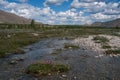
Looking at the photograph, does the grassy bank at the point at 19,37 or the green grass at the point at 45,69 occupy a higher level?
the green grass at the point at 45,69

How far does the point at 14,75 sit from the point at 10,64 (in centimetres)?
494

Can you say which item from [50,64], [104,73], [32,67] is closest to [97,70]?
[104,73]

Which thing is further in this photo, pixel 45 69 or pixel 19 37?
pixel 19 37

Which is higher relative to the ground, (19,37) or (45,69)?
(45,69)

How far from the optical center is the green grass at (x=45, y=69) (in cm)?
1708

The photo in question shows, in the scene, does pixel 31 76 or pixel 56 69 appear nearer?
pixel 31 76

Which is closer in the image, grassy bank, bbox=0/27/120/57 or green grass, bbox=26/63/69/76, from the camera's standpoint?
green grass, bbox=26/63/69/76

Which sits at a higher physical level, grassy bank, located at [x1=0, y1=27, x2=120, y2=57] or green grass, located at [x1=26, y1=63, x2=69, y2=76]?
green grass, located at [x1=26, y1=63, x2=69, y2=76]

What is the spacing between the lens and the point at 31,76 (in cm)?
1664

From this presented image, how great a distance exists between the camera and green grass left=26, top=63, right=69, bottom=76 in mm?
17078

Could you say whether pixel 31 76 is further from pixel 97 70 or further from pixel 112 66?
pixel 112 66

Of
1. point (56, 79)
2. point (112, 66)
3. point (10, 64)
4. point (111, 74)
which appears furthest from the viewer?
point (10, 64)

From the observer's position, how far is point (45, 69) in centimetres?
1748

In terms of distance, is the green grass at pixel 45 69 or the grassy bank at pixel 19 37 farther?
the grassy bank at pixel 19 37
